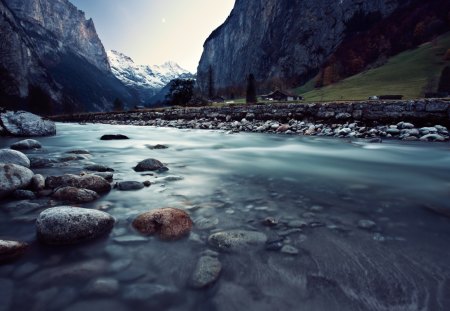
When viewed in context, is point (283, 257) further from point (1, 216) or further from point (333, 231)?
point (1, 216)

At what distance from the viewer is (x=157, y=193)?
Answer: 5215 mm

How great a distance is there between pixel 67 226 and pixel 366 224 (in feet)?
12.9

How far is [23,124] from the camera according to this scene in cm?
1778

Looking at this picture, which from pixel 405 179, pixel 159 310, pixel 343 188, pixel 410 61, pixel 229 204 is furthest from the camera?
pixel 410 61

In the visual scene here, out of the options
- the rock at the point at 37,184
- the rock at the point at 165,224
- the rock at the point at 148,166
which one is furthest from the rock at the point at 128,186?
the rock at the point at 148,166

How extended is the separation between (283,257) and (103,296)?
1.84 meters

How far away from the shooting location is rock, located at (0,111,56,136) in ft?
56.4

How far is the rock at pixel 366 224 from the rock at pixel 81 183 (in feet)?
14.5

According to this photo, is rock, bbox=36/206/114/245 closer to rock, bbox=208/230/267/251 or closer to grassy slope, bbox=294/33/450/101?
rock, bbox=208/230/267/251

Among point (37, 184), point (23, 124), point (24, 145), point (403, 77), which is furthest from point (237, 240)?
point (403, 77)

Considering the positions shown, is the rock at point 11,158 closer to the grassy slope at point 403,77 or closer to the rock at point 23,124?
the rock at point 23,124

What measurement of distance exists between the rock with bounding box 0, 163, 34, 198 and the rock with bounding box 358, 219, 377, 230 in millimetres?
5589

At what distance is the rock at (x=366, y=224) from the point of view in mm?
3773

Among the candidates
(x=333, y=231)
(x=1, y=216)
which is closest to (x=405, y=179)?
(x=333, y=231)
